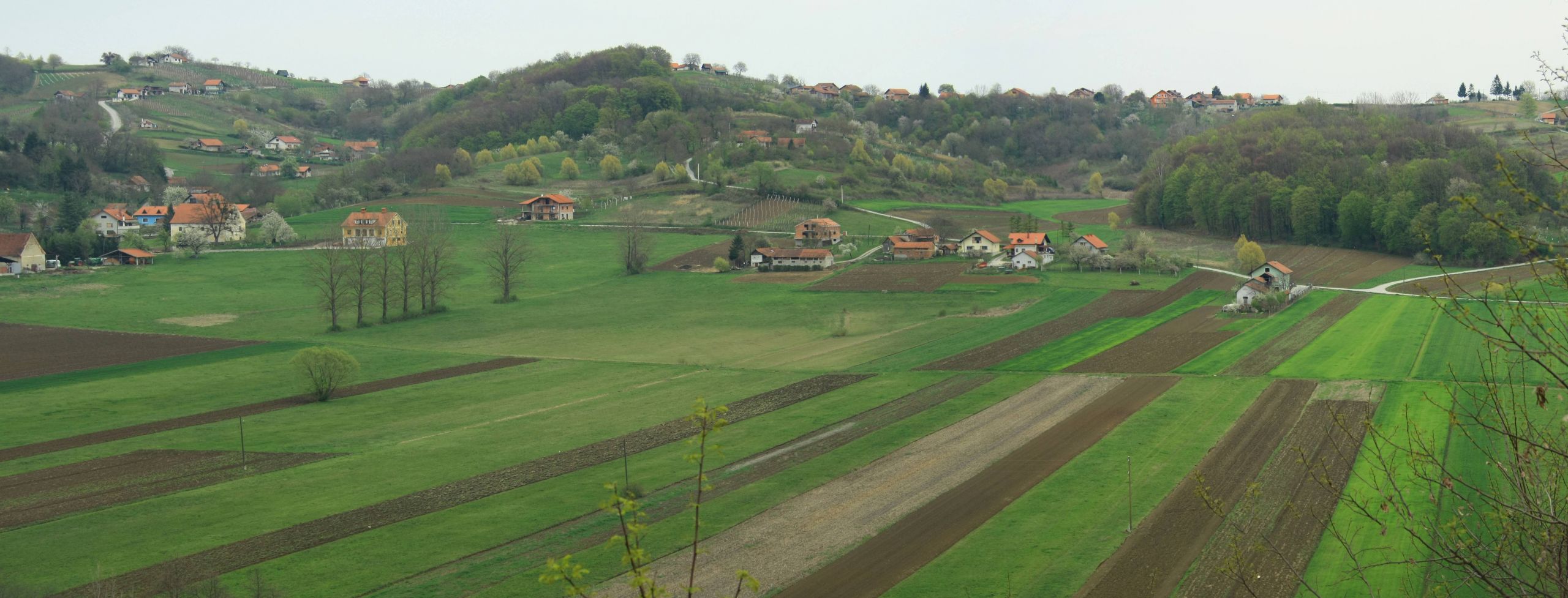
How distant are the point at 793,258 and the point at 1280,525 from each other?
6763cm

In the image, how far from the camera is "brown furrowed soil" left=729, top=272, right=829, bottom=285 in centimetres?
8769

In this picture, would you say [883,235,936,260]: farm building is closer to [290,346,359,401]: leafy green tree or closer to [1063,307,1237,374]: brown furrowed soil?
[1063,307,1237,374]: brown furrowed soil

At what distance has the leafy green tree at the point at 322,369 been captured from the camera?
5072 cm

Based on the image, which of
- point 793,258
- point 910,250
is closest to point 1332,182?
point 910,250

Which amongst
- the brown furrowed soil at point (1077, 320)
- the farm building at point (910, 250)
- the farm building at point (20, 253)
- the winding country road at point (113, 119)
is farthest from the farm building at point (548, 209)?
the winding country road at point (113, 119)

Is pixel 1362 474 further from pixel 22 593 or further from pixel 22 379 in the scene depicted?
pixel 22 379

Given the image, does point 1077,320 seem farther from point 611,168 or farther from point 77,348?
point 611,168

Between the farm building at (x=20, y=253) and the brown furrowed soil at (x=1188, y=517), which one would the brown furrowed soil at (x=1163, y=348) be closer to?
the brown furrowed soil at (x=1188, y=517)

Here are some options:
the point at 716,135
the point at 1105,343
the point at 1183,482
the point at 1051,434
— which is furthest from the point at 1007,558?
the point at 716,135

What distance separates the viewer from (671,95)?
18938 centimetres

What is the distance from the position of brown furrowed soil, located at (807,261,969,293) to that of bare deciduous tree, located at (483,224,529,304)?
22923mm

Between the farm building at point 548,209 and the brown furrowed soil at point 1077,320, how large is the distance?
67619mm

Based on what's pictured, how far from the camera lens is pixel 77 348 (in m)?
60.3

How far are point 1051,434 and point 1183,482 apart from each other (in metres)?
7.44
